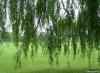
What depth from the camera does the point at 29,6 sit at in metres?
6.41

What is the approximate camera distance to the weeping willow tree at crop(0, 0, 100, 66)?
6.25 m

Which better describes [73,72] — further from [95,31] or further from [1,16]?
[1,16]

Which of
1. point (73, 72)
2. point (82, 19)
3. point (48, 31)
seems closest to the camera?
point (48, 31)

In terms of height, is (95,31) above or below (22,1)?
below

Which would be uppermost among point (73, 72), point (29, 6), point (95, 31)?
point (29, 6)

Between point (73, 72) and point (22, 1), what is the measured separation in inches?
150

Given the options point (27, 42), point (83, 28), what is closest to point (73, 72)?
point (83, 28)

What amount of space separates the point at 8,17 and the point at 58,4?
106cm

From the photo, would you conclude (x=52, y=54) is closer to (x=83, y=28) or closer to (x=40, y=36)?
(x=40, y=36)

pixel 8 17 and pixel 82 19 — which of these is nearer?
pixel 8 17

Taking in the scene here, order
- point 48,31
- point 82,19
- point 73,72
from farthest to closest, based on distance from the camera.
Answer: point 73,72
point 82,19
point 48,31

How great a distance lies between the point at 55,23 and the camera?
21.7 ft

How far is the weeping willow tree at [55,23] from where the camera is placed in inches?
246

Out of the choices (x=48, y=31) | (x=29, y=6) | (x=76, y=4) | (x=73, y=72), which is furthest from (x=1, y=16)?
(x=73, y=72)
